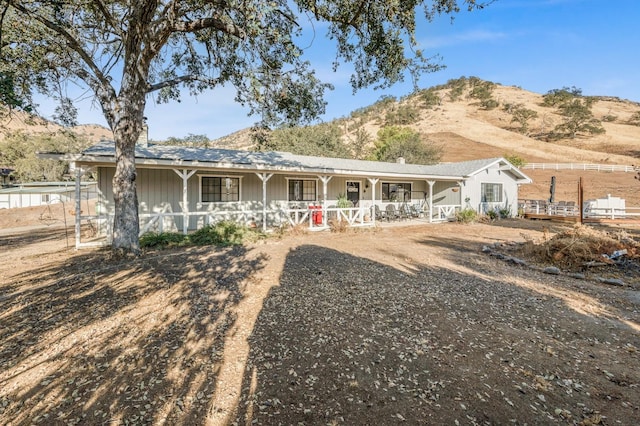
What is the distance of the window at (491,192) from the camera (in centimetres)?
1935

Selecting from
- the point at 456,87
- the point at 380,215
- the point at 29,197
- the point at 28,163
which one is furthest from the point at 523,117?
the point at 28,163

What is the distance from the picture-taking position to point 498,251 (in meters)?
9.13

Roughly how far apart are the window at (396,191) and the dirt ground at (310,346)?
11331mm

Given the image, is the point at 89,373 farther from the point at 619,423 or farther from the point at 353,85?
the point at 353,85

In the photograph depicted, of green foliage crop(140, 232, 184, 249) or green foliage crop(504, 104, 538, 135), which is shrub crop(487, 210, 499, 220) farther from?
green foliage crop(504, 104, 538, 135)

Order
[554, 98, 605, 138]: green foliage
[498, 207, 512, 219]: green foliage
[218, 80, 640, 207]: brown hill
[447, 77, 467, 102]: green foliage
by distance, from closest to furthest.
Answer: [498, 207, 512, 219]: green foliage
[218, 80, 640, 207]: brown hill
[554, 98, 605, 138]: green foliage
[447, 77, 467, 102]: green foliage

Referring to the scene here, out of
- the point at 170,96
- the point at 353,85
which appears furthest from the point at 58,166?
the point at 353,85

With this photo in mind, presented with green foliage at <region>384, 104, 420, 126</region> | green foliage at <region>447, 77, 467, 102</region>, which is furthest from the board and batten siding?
green foliage at <region>447, 77, 467, 102</region>

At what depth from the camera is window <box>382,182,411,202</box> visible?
58.3ft

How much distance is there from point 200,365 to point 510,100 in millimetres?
87683

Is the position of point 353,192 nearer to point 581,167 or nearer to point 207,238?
point 207,238

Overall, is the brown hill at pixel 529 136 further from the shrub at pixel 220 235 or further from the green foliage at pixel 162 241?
the green foliage at pixel 162 241

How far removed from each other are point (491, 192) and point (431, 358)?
1911cm

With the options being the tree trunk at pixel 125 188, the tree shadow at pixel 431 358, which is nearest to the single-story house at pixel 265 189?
the tree trunk at pixel 125 188
